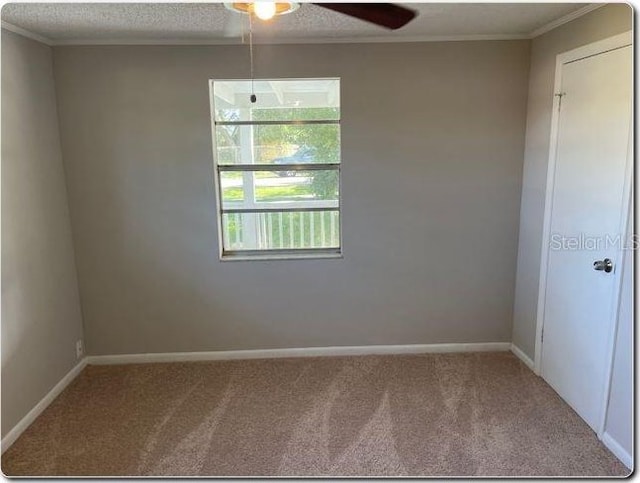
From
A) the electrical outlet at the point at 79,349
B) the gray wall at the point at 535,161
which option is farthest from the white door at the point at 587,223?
the electrical outlet at the point at 79,349

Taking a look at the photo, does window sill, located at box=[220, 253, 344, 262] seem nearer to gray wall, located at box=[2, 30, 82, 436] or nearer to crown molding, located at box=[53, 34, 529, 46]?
gray wall, located at box=[2, 30, 82, 436]

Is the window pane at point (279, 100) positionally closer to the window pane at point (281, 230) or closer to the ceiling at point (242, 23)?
the ceiling at point (242, 23)

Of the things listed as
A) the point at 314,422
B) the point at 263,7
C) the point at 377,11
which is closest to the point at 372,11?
the point at 377,11

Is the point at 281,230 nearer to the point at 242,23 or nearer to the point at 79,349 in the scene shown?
the point at 242,23

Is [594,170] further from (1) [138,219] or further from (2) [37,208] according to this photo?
(2) [37,208]

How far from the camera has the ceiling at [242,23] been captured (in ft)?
7.56

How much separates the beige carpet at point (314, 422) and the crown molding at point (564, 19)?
2208 mm

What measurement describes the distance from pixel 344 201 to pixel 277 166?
0.54m

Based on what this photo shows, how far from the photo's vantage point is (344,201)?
3.21 metres

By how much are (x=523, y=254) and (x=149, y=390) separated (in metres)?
2.72

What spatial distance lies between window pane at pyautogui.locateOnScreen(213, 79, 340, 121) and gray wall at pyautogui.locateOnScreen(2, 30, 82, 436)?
1.09 meters

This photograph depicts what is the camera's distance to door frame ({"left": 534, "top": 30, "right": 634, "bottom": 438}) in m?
2.18

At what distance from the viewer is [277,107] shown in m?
3.17

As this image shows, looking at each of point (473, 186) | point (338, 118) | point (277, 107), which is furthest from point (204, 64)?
point (473, 186)
